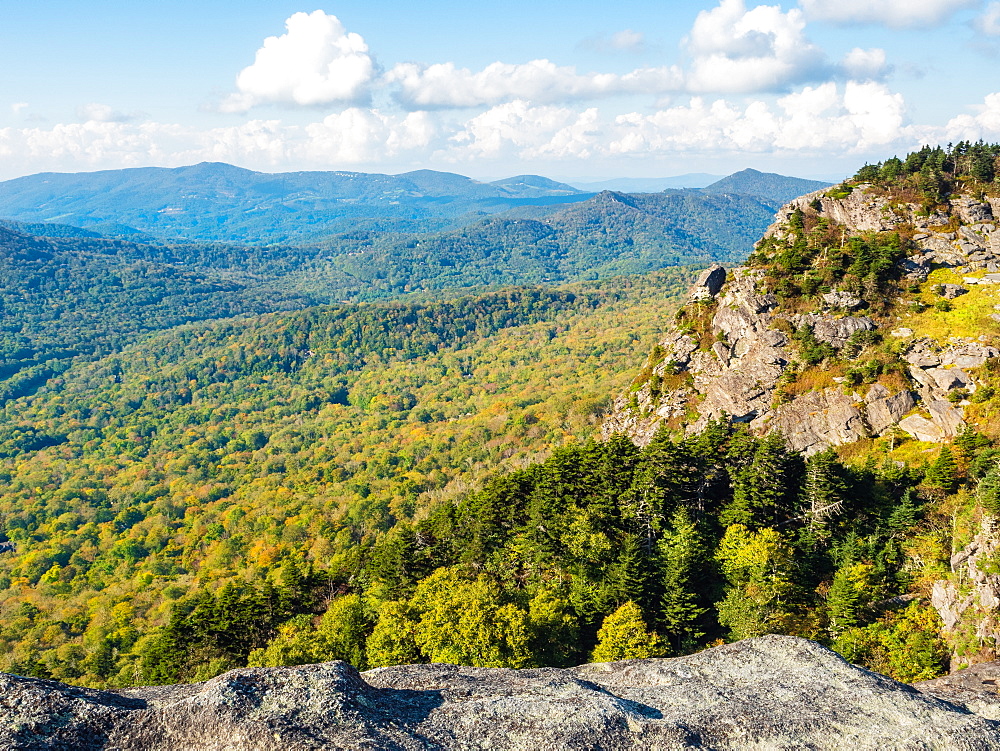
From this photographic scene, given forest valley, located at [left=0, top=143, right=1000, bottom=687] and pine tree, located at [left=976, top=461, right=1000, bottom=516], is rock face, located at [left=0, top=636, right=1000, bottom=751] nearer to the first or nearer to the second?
forest valley, located at [left=0, top=143, right=1000, bottom=687]

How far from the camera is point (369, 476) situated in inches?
6314

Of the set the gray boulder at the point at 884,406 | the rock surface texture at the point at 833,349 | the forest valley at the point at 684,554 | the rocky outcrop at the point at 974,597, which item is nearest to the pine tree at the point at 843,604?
the forest valley at the point at 684,554

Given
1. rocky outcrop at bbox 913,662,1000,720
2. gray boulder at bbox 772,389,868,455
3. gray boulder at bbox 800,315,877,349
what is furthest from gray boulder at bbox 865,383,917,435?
rocky outcrop at bbox 913,662,1000,720

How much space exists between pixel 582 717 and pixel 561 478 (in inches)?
1410

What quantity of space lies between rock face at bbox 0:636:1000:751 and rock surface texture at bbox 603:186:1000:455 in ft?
129

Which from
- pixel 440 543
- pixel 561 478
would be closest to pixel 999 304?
pixel 561 478

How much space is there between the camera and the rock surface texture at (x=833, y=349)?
190 feet

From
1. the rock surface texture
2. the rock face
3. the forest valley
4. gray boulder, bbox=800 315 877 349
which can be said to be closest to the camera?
the rock face

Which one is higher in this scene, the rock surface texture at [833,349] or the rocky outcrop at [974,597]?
the rock surface texture at [833,349]

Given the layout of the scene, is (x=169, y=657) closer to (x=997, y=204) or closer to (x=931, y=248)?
(x=931, y=248)

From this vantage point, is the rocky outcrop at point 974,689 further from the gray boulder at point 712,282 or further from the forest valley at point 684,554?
the gray boulder at point 712,282

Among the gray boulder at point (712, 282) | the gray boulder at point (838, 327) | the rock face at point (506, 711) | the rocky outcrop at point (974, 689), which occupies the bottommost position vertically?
the rocky outcrop at point (974, 689)

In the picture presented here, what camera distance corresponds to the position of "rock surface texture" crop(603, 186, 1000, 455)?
57.9 meters

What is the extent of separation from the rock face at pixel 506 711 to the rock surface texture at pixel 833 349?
129 ft
